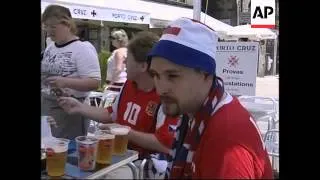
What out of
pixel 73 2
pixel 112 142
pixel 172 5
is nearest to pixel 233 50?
pixel 172 5

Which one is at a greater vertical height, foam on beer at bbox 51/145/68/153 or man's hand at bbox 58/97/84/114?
man's hand at bbox 58/97/84/114

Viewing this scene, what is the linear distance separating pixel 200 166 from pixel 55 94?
977 millimetres

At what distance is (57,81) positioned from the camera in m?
2.01

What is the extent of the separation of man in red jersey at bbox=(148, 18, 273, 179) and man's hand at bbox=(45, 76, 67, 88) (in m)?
0.78

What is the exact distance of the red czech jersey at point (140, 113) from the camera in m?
1.90

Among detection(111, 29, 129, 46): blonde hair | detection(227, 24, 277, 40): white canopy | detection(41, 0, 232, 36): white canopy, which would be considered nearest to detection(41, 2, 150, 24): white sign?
detection(41, 0, 232, 36): white canopy

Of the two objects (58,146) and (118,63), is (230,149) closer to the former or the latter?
(58,146)

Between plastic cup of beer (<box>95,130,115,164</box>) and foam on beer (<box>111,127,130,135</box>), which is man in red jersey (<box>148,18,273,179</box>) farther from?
foam on beer (<box>111,127,130,135</box>)

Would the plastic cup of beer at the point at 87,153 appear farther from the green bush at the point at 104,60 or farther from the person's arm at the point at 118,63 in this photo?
the green bush at the point at 104,60

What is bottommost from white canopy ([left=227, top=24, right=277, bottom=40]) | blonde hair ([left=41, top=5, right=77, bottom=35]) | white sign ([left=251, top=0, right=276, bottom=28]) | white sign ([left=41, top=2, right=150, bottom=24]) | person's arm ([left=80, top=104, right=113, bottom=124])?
person's arm ([left=80, top=104, right=113, bottom=124])

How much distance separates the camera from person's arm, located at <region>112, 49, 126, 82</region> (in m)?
2.37

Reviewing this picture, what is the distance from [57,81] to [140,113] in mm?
419

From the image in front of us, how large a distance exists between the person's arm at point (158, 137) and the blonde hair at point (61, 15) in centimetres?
61
